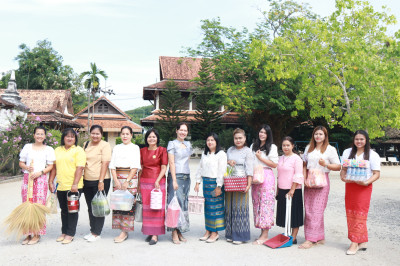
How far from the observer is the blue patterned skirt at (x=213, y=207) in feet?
15.2

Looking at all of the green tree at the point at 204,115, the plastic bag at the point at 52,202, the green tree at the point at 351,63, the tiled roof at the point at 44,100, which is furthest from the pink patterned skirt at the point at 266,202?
the tiled roof at the point at 44,100

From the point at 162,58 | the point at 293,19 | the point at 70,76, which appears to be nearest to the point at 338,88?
the point at 293,19

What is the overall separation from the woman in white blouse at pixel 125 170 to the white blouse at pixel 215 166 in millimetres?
859

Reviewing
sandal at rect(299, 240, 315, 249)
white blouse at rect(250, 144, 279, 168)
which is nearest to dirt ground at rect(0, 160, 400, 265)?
sandal at rect(299, 240, 315, 249)

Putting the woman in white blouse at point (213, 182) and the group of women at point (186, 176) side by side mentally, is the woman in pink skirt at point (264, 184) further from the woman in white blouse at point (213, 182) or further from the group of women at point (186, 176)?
the woman in white blouse at point (213, 182)

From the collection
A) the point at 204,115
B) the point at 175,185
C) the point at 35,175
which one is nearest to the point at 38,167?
the point at 35,175

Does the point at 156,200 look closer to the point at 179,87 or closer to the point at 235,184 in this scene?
the point at 235,184

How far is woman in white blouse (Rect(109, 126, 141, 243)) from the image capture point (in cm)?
458

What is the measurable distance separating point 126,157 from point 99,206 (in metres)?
0.70

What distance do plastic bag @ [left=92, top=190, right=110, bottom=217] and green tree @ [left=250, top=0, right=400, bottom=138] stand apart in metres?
10.9

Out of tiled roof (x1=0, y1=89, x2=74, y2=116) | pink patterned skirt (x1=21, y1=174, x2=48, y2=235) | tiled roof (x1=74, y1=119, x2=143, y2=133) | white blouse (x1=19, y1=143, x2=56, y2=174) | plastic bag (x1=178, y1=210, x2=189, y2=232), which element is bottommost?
plastic bag (x1=178, y1=210, x2=189, y2=232)

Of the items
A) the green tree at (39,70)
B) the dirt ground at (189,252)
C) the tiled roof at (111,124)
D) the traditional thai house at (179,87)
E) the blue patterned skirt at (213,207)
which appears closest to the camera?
the dirt ground at (189,252)

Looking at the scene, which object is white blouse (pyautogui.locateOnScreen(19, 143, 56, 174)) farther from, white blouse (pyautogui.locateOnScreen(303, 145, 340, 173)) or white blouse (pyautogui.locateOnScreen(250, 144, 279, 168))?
white blouse (pyautogui.locateOnScreen(303, 145, 340, 173))

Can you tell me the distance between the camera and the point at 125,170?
4621mm
